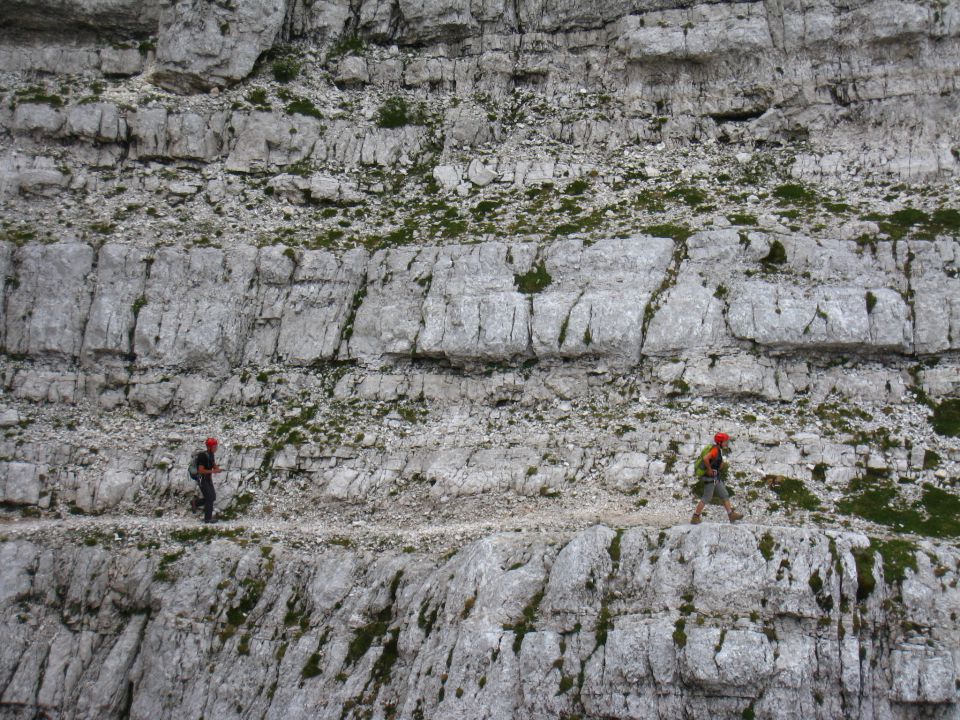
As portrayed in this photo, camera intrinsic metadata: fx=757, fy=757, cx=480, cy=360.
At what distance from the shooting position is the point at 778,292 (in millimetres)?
26031

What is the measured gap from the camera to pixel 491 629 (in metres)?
18.6

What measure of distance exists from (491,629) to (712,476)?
709 cm

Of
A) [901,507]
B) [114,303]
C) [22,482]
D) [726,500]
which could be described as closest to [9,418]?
[22,482]

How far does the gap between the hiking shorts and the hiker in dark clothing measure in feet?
46.9

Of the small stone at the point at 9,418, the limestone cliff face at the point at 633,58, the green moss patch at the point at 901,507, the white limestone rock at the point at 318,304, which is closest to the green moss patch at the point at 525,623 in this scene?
the green moss patch at the point at 901,507

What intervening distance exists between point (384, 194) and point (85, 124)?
13.2 metres

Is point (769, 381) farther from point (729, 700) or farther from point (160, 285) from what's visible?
point (160, 285)

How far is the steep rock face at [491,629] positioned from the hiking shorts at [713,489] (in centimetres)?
145

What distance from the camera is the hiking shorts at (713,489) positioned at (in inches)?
803

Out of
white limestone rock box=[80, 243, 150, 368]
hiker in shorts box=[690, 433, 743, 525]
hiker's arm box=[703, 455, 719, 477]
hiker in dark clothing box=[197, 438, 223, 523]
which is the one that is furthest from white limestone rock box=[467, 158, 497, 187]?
hiker's arm box=[703, 455, 719, 477]

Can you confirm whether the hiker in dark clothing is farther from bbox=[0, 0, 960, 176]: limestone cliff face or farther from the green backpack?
bbox=[0, 0, 960, 176]: limestone cliff face

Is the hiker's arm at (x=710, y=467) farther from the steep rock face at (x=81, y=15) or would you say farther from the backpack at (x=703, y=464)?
the steep rock face at (x=81, y=15)

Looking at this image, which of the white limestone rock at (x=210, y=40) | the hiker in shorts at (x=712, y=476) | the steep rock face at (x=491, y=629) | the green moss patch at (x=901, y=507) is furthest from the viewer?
the white limestone rock at (x=210, y=40)

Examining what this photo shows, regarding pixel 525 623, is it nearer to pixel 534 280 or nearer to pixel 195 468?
pixel 195 468
